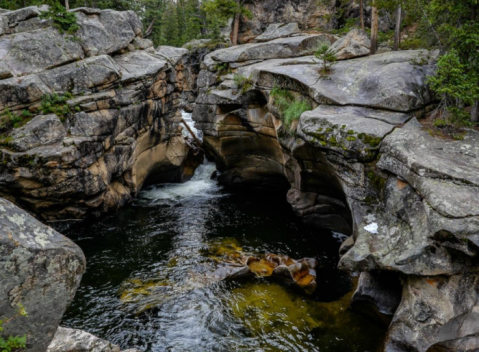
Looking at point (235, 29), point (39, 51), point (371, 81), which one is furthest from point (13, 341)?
point (235, 29)

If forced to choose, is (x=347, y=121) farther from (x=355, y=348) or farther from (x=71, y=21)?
(x=71, y=21)

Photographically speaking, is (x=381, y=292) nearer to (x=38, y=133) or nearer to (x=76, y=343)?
(x=76, y=343)

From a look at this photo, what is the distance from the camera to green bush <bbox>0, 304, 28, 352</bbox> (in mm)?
4211

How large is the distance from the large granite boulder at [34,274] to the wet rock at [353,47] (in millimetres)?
16625

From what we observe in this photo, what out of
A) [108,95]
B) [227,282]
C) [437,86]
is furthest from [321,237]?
[108,95]

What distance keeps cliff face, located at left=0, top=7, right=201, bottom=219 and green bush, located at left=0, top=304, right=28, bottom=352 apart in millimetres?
12962

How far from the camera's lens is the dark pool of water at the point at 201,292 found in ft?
34.1

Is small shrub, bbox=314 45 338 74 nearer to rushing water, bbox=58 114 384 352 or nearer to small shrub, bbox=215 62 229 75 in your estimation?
rushing water, bbox=58 114 384 352

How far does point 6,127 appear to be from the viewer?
1579 cm

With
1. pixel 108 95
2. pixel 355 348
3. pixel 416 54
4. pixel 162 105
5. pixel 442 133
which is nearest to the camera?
pixel 355 348

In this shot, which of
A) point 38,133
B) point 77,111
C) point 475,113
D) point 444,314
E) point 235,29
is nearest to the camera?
point 444,314

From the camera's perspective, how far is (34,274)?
4629 millimetres

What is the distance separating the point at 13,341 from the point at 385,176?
35.2 feet

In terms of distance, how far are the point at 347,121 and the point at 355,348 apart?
25.7ft
